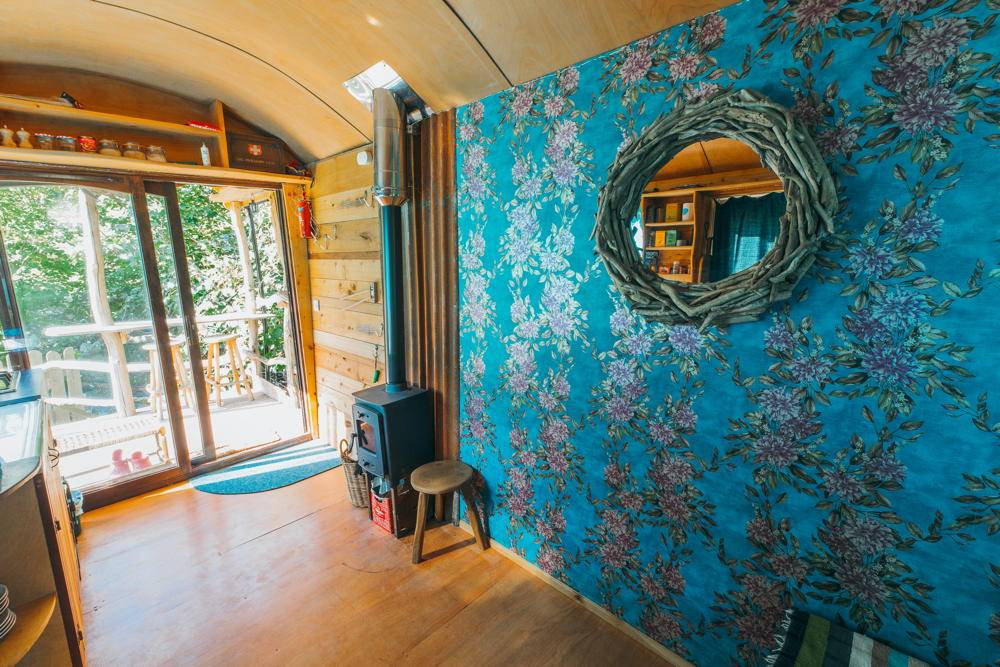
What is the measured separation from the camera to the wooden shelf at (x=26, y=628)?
1062mm

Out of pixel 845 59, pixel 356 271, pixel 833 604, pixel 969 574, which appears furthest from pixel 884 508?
pixel 356 271

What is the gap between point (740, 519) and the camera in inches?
56.9

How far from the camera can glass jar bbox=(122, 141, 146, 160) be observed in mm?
2617

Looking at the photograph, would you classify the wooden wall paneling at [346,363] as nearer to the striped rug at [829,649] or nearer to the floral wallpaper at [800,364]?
the floral wallpaper at [800,364]

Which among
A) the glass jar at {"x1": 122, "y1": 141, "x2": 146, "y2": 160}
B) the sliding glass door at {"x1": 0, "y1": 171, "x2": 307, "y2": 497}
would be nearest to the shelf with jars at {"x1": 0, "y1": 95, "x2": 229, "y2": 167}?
the glass jar at {"x1": 122, "y1": 141, "x2": 146, "y2": 160}

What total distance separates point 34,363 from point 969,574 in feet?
14.0

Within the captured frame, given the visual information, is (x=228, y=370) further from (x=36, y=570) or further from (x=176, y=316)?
(x=36, y=570)

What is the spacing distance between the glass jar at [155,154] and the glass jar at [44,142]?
428mm

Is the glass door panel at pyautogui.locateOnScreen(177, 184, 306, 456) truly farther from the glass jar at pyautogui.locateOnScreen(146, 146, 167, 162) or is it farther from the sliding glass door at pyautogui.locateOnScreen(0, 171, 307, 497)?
the glass jar at pyautogui.locateOnScreen(146, 146, 167, 162)

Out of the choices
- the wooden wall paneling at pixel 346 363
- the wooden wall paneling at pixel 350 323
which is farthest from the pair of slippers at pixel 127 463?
the wooden wall paneling at pixel 350 323

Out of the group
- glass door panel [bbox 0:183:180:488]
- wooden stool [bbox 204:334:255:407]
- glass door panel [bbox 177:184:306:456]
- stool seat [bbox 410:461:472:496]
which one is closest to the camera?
stool seat [bbox 410:461:472:496]

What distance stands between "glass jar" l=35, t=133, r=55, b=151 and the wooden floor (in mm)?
2233

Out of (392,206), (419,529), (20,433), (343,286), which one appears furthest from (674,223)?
(343,286)

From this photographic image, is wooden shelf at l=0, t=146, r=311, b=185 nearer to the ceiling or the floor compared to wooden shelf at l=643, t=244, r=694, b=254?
nearer to the ceiling
